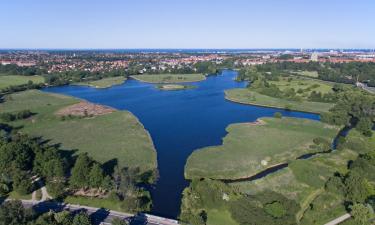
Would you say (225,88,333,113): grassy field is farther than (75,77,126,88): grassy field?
No

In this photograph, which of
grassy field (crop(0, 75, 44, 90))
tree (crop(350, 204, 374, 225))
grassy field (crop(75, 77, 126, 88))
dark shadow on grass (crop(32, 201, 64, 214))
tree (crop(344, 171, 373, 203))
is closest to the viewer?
tree (crop(350, 204, 374, 225))

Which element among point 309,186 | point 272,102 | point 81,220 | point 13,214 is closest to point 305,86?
point 272,102

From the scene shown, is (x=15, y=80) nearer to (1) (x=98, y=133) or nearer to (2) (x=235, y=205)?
(1) (x=98, y=133)

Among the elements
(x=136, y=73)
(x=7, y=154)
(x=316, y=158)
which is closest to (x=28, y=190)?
(x=7, y=154)

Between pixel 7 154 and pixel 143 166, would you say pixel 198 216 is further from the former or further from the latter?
pixel 7 154

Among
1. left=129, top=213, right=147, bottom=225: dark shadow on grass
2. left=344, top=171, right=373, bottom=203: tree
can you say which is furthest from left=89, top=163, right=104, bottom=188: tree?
left=344, top=171, right=373, bottom=203: tree

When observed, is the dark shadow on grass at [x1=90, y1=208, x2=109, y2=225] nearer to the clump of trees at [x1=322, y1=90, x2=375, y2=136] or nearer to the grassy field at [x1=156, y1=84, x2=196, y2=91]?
the clump of trees at [x1=322, y1=90, x2=375, y2=136]

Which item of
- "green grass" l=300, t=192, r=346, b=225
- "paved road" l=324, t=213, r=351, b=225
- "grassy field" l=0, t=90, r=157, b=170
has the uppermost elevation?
"grassy field" l=0, t=90, r=157, b=170
